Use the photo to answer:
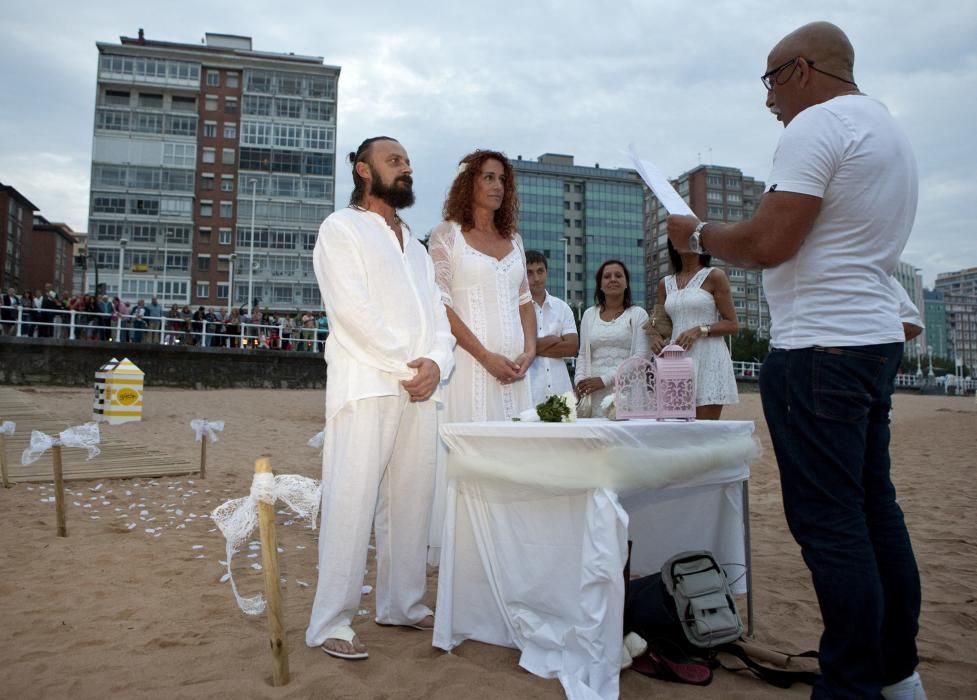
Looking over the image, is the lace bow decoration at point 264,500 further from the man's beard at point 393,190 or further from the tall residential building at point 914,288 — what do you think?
the tall residential building at point 914,288

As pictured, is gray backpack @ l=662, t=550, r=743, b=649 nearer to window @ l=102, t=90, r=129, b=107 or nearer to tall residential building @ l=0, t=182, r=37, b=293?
window @ l=102, t=90, r=129, b=107

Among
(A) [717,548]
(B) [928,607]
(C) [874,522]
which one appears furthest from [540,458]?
(B) [928,607]

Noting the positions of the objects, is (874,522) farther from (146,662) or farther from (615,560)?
(146,662)

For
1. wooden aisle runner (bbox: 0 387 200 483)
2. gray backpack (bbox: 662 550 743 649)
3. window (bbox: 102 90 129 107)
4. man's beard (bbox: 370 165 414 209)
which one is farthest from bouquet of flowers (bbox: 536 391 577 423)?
window (bbox: 102 90 129 107)

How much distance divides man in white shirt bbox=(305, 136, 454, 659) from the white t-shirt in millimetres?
1421

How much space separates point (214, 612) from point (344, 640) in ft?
3.15

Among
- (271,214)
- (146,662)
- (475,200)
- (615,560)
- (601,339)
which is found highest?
(271,214)

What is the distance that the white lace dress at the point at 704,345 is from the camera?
12.8 ft

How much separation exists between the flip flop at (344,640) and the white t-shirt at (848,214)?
5.72ft

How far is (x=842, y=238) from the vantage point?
1996mm

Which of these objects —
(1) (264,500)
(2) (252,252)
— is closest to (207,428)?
(1) (264,500)

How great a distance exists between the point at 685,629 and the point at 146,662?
191 cm

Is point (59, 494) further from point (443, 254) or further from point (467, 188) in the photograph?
point (467, 188)

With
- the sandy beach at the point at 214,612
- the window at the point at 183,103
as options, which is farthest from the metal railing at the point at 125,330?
the window at the point at 183,103
